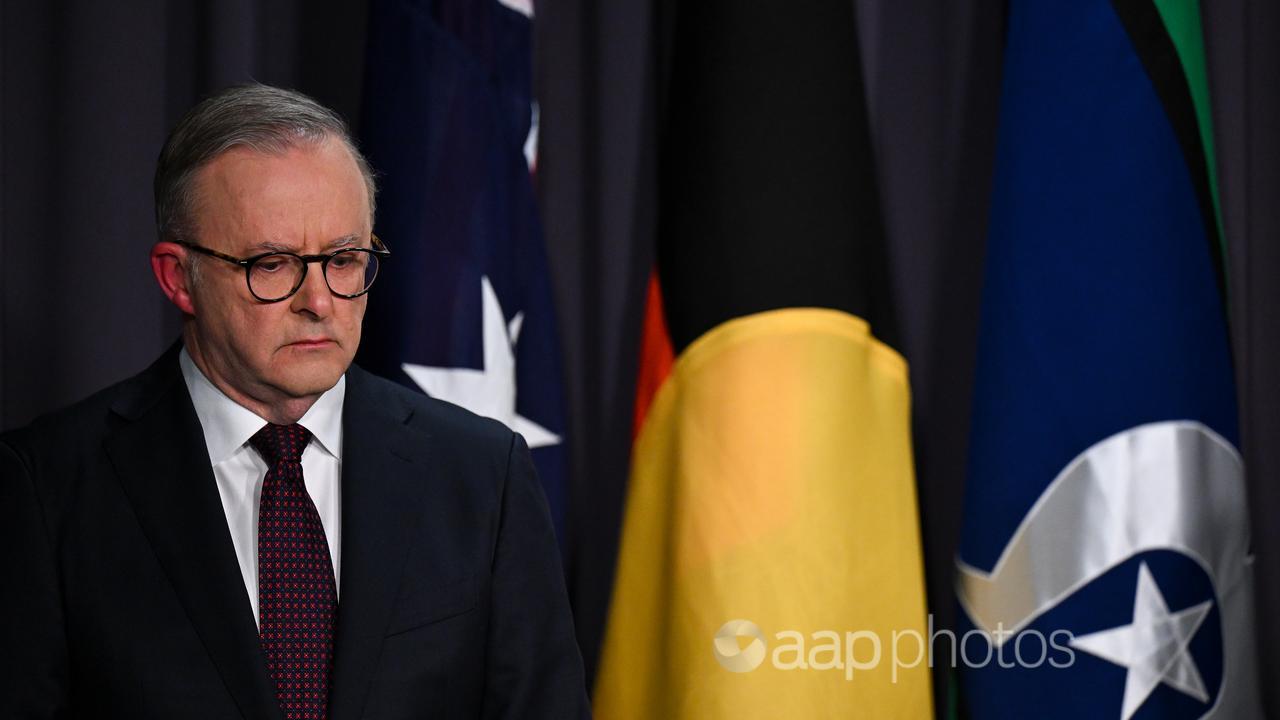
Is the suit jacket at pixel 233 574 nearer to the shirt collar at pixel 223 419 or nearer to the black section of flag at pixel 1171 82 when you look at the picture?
the shirt collar at pixel 223 419

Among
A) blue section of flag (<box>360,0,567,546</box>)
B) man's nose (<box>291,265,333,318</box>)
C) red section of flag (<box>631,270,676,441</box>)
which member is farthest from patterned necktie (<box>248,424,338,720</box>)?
red section of flag (<box>631,270,676,441</box>)

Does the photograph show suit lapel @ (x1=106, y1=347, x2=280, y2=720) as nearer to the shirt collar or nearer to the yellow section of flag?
the shirt collar

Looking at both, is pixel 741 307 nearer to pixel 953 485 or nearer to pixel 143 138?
pixel 953 485

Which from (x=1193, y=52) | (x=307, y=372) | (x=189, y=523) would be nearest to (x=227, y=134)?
(x=307, y=372)

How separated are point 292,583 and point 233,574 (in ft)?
0.19

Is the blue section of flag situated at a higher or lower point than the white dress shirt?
higher

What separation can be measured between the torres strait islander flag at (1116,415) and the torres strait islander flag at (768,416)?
0.18 meters

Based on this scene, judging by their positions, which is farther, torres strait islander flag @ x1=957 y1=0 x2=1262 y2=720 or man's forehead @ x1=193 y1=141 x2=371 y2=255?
torres strait islander flag @ x1=957 y1=0 x2=1262 y2=720

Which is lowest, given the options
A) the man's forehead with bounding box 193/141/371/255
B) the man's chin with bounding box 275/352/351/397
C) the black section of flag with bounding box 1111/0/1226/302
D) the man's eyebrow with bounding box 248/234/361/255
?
the man's chin with bounding box 275/352/351/397

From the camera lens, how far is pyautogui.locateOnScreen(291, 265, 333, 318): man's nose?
3.50 feet

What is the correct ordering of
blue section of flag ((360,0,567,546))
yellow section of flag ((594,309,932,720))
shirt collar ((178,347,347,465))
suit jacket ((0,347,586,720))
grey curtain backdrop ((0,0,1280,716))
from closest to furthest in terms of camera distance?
suit jacket ((0,347,586,720)) → shirt collar ((178,347,347,465)) → yellow section of flag ((594,309,932,720)) → blue section of flag ((360,0,567,546)) → grey curtain backdrop ((0,0,1280,716))

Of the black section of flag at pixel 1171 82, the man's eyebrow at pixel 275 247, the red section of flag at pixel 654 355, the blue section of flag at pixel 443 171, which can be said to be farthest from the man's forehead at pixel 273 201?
the black section of flag at pixel 1171 82

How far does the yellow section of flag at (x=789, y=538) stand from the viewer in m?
1.69

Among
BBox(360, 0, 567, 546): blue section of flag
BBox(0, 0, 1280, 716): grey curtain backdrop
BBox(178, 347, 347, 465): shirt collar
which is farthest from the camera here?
BBox(0, 0, 1280, 716): grey curtain backdrop
